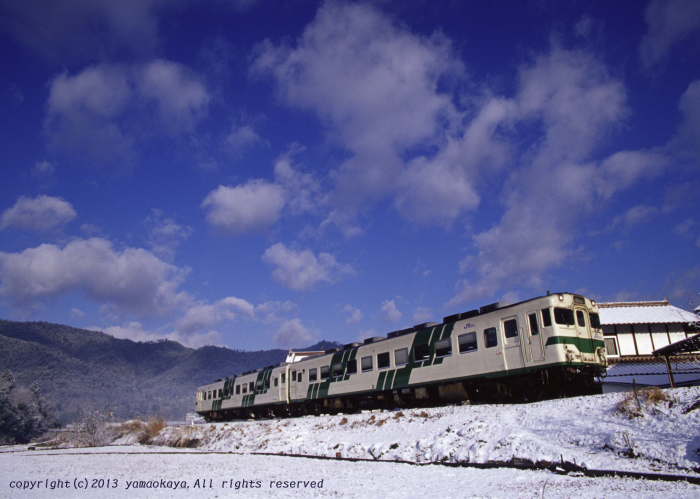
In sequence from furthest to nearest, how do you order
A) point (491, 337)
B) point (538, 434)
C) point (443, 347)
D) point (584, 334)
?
point (443, 347) < point (491, 337) < point (584, 334) < point (538, 434)

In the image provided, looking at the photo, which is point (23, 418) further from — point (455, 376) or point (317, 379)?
point (455, 376)

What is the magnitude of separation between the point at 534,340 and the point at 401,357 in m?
7.03

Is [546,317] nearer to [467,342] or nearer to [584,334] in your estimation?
[584,334]

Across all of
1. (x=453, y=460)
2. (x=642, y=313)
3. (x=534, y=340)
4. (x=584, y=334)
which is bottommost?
(x=453, y=460)

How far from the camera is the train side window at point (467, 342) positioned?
61.5 feet

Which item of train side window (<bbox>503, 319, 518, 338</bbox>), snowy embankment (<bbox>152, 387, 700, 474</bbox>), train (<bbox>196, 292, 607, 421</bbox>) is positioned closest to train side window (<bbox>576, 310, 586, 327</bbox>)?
train (<bbox>196, 292, 607, 421</bbox>)

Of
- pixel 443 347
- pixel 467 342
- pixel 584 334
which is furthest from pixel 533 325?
pixel 443 347

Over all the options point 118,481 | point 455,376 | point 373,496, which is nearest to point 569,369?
point 455,376

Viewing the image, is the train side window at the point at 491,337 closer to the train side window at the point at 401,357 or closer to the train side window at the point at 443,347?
→ the train side window at the point at 443,347

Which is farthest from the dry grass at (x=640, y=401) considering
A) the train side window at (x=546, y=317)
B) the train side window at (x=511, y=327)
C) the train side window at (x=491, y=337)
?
the train side window at (x=491, y=337)

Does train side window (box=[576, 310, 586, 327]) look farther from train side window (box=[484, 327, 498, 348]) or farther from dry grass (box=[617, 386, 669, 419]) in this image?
dry grass (box=[617, 386, 669, 419])

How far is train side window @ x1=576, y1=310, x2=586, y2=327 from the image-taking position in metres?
17.2

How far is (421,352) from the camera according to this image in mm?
21062

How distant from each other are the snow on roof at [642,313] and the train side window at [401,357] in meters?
15.3
